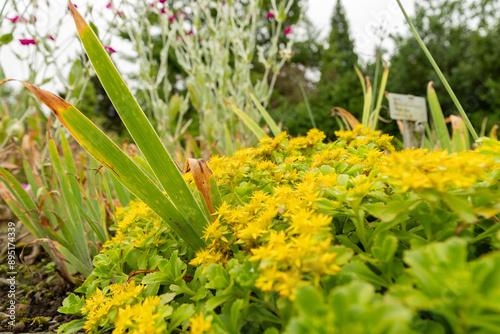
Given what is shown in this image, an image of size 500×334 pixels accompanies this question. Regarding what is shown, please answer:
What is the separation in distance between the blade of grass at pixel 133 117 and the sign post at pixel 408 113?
1830 mm

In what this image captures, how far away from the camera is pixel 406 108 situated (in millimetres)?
2283

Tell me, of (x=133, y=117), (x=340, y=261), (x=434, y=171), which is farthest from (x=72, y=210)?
(x=434, y=171)

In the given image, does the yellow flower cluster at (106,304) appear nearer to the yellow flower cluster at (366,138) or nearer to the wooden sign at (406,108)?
the yellow flower cluster at (366,138)

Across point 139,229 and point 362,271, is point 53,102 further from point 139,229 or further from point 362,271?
Result: point 362,271

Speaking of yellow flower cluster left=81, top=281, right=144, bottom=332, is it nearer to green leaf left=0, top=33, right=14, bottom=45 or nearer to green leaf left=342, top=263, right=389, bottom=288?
green leaf left=342, top=263, right=389, bottom=288

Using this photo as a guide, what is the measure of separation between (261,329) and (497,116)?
9.45m

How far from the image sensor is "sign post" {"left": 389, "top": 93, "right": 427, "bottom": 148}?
2195mm

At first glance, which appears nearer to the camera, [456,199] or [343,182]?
[456,199]

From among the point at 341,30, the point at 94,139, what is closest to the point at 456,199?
the point at 94,139

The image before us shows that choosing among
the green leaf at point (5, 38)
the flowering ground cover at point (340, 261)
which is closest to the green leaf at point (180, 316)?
the flowering ground cover at point (340, 261)

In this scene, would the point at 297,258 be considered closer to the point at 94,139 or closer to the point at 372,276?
the point at 372,276

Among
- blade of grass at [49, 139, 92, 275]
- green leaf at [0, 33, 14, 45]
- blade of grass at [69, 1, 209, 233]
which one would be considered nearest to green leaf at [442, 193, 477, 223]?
blade of grass at [69, 1, 209, 233]

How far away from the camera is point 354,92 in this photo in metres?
8.58

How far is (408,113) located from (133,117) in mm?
2103
